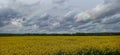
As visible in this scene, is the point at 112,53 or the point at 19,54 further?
the point at 112,53

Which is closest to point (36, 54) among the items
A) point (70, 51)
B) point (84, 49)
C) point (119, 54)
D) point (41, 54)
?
point (41, 54)

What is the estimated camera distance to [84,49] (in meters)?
14.5

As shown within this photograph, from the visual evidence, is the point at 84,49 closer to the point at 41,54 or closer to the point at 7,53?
the point at 41,54

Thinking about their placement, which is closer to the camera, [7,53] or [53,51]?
[7,53]

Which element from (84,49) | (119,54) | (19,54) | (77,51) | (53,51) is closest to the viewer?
(19,54)

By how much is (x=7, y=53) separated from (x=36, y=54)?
123 centimetres

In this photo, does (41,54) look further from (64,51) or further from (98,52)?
(98,52)

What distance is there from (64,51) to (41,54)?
1.72 meters

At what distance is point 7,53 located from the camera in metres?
11.2

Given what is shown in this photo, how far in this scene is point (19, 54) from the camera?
36.3 ft

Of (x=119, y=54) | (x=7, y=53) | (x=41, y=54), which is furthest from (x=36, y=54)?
(x=119, y=54)

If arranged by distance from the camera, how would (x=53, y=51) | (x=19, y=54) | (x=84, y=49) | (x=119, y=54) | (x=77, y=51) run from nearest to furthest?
(x=19, y=54)
(x=53, y=51)
(x=77, y=51)
(x=84, y=49)
(x=119, y=54)

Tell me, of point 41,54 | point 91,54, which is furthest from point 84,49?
point 41,54

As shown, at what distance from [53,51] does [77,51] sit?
1.57 metres
